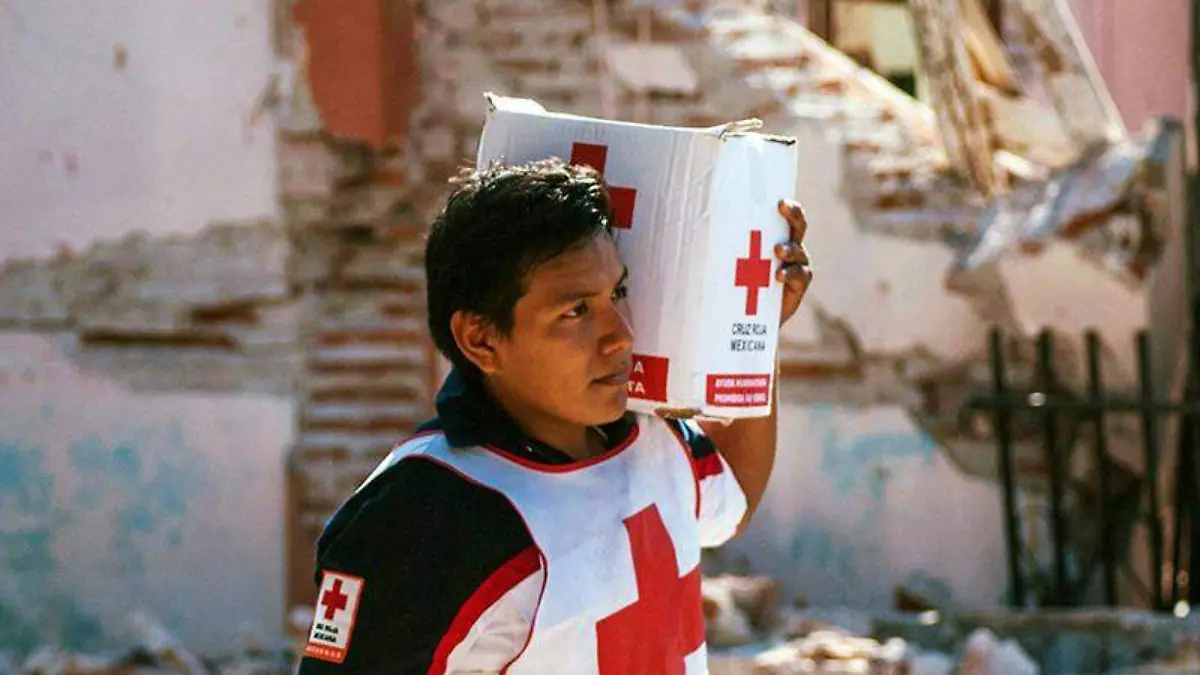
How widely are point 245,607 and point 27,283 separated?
1187 millimetres

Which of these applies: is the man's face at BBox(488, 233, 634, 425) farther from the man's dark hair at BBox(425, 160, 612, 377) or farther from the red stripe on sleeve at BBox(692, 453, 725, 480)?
the red stripe on sleeve at BBox(692, 453, 725, 480)

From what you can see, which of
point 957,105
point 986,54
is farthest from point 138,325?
point 986,54

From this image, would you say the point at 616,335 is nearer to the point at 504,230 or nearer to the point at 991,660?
the point at 504,230

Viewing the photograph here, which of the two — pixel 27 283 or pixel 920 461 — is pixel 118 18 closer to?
pixel 27 283

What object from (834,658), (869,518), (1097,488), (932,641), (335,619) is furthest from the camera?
(869,518)

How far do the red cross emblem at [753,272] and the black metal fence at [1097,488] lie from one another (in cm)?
344

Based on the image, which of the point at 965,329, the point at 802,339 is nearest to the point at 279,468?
the point at 802,339

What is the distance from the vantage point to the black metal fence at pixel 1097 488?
541 cm

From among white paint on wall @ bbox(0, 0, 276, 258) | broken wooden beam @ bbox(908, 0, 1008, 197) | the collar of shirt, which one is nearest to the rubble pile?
broken wooden beam @ bbox(908, 0, 1008, 197)

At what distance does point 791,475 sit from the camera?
5801 mm

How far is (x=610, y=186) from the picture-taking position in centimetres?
208

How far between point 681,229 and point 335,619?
560 millimetres

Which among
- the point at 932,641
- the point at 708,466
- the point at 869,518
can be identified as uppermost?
the point at 708,466

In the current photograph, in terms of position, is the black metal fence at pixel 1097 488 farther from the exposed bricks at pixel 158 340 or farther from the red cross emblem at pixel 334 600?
the red cross emblem at pixel 334 600
